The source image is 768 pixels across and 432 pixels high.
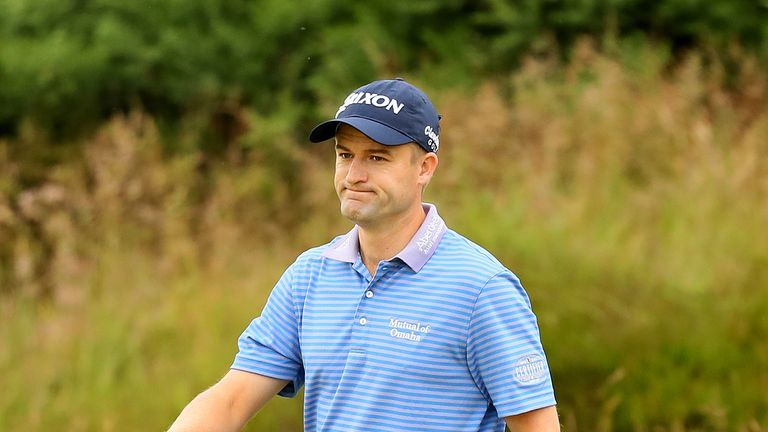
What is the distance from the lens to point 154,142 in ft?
32.0

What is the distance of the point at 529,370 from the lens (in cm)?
271

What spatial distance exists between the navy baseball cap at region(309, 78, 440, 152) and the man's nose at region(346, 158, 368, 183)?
3.7 inches

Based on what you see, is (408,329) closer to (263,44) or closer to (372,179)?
(372,179)

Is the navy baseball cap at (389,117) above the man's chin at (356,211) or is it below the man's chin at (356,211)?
above

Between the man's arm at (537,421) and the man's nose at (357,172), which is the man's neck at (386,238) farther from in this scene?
the man's arm at (537,421)

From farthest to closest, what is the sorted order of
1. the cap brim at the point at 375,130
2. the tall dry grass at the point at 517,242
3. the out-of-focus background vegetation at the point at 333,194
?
1. the out-of-focus background vegetation at the point at 333,194
2. the tall dry grass at the point at 517,242
3. the cap brim at the point at 375,130

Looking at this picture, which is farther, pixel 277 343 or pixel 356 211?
pixel 277 343

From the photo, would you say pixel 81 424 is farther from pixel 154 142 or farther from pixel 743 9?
pixel 743 9

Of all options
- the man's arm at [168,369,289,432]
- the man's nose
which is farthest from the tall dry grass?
the man's nose

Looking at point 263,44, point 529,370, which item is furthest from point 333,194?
point 529,370

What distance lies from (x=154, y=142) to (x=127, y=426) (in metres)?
4.00

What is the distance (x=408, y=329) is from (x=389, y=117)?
20.1 inches

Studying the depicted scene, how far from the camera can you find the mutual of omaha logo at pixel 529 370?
8.84 feet

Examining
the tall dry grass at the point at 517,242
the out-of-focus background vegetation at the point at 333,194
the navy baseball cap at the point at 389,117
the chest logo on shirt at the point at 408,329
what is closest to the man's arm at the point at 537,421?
the chest logo on shirt at the point at 408,329
